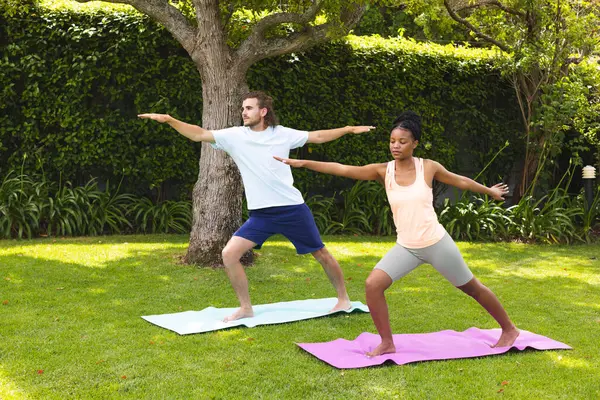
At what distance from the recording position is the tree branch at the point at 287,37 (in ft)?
26.7

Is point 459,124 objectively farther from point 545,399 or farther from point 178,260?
point 545,399

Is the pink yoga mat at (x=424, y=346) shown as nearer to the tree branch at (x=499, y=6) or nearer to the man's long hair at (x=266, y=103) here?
the man's long hair at (x=266, y=103)

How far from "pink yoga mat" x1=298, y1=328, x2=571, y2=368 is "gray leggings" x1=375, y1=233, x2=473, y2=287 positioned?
0.50 meters

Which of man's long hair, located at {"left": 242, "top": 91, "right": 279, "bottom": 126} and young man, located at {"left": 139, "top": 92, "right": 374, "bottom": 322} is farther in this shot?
man's long hair, located at {"left": 242, "top": 91, "right": 279, "bottom": 126}

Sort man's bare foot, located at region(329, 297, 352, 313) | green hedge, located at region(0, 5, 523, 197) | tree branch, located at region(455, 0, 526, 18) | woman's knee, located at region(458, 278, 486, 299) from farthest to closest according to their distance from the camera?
tree branch, located at region(455, 0, 526, 18), green hedge, located at region(0, 5, 523, 197), man's bare foot, located at region(329, 297, 352, 313), woman's knee, located at region(458, 278, 486, 299)

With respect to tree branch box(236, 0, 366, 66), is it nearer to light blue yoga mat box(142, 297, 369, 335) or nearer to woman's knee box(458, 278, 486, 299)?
light blue yoga mat box(142, 297, 369, 335)

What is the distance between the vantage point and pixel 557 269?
8930 mm

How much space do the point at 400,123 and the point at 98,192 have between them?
19.6ft

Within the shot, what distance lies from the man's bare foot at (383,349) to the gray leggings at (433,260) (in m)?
0.45

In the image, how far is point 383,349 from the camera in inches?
203

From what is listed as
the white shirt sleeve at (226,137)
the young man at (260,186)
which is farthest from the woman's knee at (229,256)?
the white shirt sleeve at (226,137)

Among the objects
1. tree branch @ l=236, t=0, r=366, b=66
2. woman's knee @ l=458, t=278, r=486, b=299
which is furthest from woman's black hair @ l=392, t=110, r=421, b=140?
tree branch @ l=236, t=0, r=366, b=66

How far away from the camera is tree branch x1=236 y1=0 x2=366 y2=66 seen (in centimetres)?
815

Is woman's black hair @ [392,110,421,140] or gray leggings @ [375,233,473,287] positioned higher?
woman's black hair @ [392,110,421,140]
